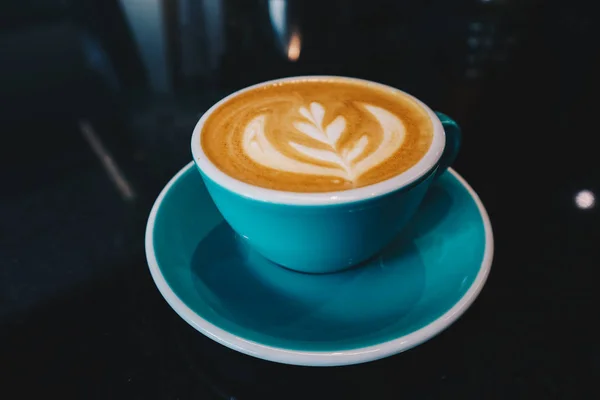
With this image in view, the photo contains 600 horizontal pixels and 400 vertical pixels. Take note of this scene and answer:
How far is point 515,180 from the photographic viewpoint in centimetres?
84

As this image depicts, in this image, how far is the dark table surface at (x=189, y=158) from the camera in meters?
0.52

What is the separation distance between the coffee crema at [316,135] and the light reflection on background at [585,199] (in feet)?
1.24

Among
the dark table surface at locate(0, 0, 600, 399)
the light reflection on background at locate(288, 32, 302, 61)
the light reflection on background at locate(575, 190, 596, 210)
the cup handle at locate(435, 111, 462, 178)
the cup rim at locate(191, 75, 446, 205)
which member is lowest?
the light reflection on background at locate(575, 190, 596, 210)

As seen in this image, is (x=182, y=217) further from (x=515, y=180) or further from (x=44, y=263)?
(x=515, y=180)

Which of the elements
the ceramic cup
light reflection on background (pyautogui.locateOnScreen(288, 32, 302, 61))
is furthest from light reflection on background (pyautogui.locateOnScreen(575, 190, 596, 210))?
light reflection on background (pyautogui.locateOnScreen(288, 32, 302, 61))

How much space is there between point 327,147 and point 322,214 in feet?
0.51

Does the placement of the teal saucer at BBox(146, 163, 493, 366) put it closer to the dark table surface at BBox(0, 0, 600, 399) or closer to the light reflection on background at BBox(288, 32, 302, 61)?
the dark table surface at BBox(0, 0, 600, 399)

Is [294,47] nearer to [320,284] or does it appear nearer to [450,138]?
[450,138]

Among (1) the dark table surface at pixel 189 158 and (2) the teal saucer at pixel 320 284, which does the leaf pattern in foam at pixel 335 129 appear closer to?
(2) the teal saucer at pixel 320 284

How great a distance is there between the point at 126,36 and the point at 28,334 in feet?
3.62

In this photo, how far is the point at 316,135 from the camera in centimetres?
65

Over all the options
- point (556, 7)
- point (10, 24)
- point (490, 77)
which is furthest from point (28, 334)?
point (556, 7)

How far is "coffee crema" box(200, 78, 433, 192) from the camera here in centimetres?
56

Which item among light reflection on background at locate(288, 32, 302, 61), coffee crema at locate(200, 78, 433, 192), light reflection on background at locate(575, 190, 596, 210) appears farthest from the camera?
light reflection on background at locate(288, 32, 302, 61)
